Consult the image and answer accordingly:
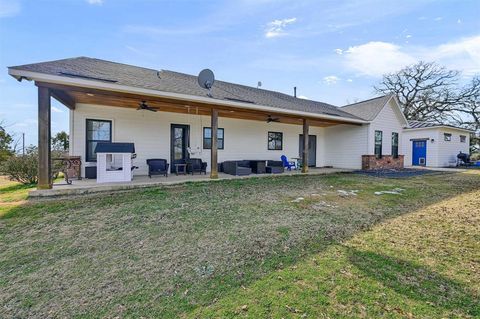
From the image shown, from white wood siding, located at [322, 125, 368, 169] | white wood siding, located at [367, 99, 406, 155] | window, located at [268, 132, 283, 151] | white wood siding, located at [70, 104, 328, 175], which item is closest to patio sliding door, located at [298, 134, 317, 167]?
white wood siding, located at [322, 125, 368, 169]

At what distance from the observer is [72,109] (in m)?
8.70

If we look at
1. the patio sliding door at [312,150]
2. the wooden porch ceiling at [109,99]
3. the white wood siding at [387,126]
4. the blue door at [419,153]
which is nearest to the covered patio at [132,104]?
the wooden porch ceiling at [109,99]

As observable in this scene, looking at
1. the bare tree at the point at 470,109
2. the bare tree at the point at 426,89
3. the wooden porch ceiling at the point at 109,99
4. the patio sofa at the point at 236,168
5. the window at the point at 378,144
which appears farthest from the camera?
the bare tree at the point at 426,89

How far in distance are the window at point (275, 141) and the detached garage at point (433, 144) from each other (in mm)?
10375

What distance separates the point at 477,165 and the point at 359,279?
22.8 m

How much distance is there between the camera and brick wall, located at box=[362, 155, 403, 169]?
44.0ft

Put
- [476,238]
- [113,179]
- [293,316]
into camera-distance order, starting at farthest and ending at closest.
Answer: [113,179] < [476,238] < [293,316]

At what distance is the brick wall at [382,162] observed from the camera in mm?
13406

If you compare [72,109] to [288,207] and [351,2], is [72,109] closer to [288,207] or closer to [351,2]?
[288,207]

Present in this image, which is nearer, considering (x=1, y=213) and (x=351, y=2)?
(x=1, y=213)

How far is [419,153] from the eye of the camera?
1853 centimetres

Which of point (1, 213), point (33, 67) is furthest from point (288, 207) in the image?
point (33, 67)

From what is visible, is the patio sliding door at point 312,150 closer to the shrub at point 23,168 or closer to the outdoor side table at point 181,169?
the outdoor side table at point 181,169

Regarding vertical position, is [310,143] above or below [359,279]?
above
